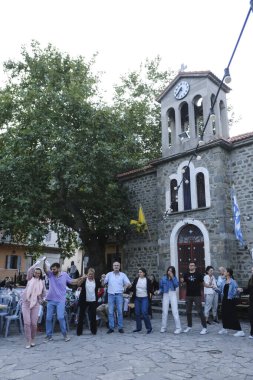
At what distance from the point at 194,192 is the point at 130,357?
8.79 m

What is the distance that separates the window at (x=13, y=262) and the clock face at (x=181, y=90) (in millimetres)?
18000

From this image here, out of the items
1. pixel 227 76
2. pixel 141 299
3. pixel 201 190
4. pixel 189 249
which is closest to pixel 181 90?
pixel 201 190

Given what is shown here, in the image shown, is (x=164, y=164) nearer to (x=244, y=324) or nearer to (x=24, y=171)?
(x=24, y=171)

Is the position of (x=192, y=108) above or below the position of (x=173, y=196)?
above

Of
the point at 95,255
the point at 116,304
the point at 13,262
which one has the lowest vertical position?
the point at 116,304

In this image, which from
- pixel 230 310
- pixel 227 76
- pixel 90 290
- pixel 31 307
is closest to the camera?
pixel 227 76

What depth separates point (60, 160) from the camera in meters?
13.1

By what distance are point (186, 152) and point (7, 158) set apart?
7567 millimetres

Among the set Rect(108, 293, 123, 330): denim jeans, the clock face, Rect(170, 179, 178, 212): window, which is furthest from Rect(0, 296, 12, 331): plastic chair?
the clock face

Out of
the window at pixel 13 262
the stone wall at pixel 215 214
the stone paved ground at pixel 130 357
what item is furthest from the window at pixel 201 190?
the window at pixel 13 262

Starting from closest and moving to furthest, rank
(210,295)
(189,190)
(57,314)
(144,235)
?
(57,314)
(210,295)
(189,190)
(144,235)

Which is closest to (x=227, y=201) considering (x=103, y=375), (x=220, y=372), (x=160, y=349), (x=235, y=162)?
(x=235, y=162)

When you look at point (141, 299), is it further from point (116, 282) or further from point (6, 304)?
point (6, 304)

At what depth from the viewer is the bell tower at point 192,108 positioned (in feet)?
45.1
